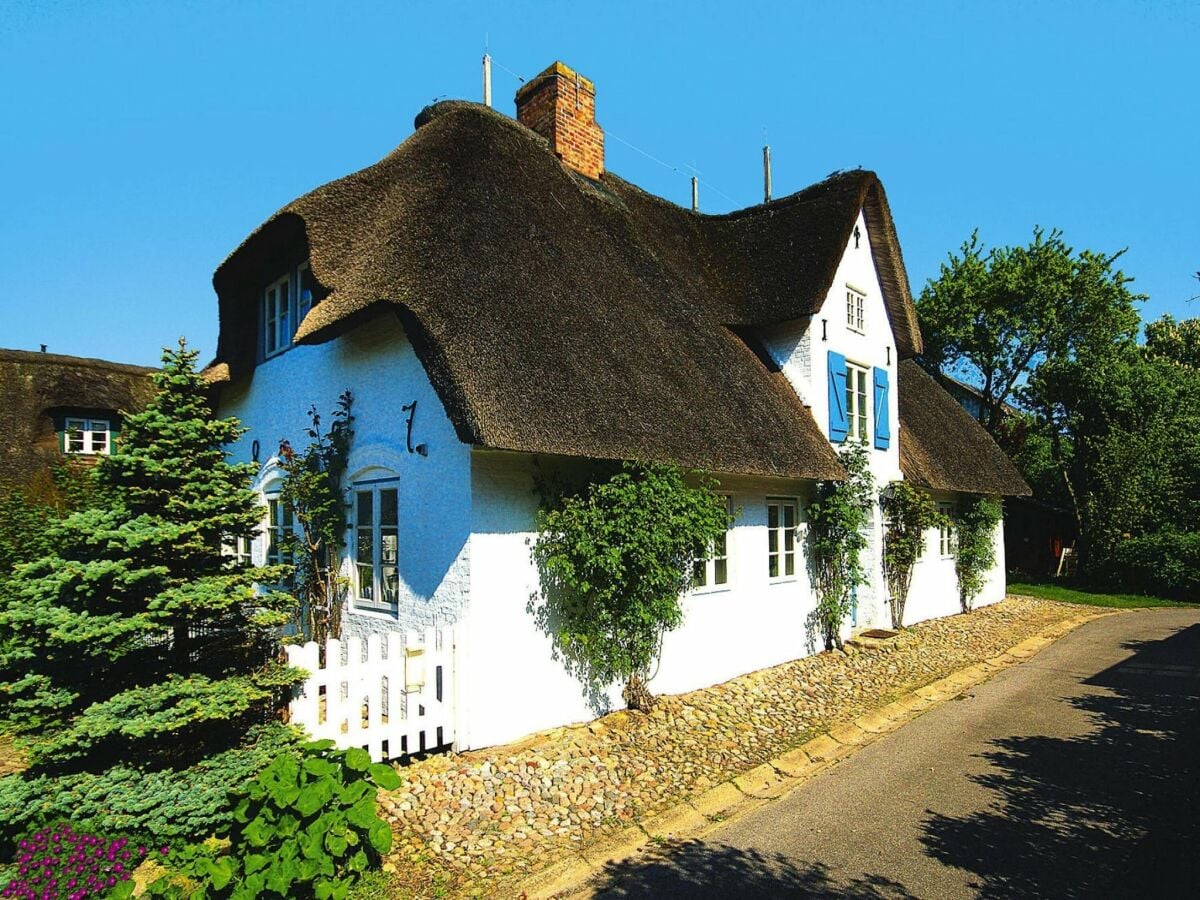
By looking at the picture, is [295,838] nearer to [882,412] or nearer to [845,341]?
[845,341]

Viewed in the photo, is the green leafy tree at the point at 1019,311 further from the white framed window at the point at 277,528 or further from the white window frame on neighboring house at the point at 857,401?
the white framed window at the point at 277,528

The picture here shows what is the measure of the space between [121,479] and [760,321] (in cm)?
945

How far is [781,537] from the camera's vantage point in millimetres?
11242

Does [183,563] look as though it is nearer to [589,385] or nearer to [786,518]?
[589,385]

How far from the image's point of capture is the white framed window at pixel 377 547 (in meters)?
8.34

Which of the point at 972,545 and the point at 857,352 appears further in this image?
the point at 972,545

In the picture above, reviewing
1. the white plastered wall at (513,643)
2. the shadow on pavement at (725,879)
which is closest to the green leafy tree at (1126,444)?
the white plastered wall at (513,643)

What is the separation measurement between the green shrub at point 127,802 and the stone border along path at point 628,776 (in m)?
1.30

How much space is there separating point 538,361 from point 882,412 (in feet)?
28.4

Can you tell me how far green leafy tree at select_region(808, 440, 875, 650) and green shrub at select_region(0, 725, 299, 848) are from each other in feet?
30.0

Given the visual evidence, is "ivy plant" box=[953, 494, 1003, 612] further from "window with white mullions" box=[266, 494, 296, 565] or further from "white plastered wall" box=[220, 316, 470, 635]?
"window with white mullions" box=[266, 494, 296, 565]

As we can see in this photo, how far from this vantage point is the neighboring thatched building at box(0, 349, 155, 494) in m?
18.2

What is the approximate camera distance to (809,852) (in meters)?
5.31

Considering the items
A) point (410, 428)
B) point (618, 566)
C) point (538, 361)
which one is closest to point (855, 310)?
point (538, 361)
